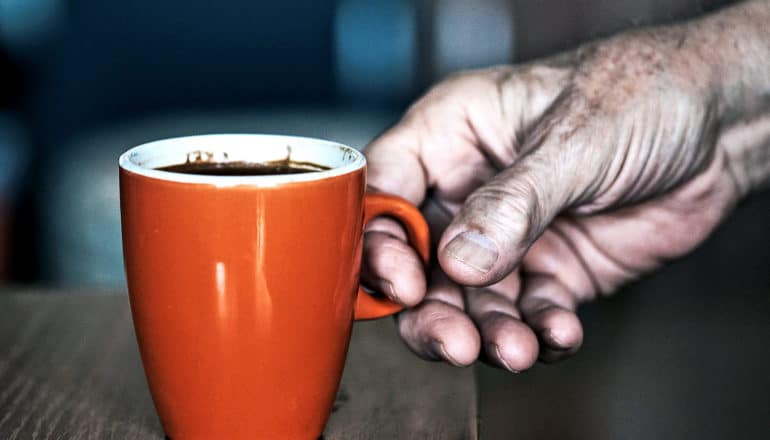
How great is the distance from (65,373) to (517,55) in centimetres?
222

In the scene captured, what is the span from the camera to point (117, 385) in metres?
0.80

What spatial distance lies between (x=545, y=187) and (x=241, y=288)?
31 cm

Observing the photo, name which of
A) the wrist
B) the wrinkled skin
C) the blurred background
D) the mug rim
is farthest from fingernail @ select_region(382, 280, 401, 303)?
the blurred background

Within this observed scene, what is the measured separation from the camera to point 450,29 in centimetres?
297

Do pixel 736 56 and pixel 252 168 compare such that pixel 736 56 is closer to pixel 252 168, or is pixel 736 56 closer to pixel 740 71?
pixel 740 71

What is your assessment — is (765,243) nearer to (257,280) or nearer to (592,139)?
(592,139)

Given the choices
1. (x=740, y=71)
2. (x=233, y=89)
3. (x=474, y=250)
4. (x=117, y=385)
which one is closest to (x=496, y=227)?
(x=474, y=250)

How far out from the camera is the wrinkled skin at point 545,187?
2.50ft

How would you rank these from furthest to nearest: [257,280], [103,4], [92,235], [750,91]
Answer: [103,4]
[92,235]
[750,91]
[257,280]

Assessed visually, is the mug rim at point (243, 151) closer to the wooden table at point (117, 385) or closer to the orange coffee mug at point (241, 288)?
the orange coffee mug at point (241, 288)

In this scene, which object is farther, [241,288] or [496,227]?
[496,227]

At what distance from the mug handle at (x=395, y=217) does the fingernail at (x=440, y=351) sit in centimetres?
4

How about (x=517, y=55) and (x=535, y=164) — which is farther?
(x=517, y=55)

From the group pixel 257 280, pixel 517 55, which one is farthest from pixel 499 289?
pixel 517 55
